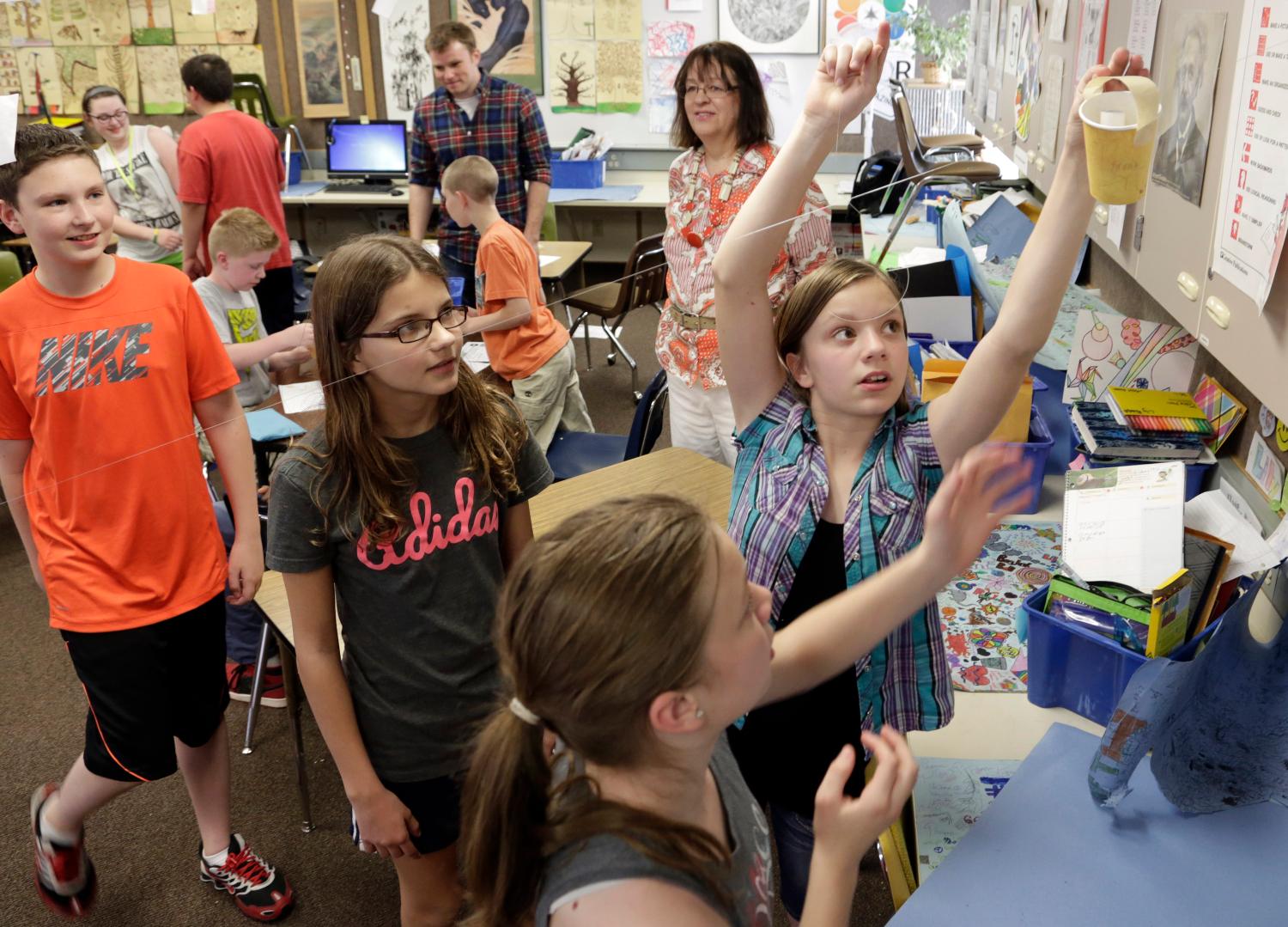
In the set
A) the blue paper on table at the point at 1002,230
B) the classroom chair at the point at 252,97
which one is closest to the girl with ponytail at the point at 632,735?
the blue paper on table at the point at 1002,230

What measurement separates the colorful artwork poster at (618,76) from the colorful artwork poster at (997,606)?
3.92 m

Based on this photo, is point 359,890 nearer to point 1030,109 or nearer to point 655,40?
point 1030,109

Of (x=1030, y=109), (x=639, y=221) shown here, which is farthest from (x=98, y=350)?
A: (x=639, y=221)

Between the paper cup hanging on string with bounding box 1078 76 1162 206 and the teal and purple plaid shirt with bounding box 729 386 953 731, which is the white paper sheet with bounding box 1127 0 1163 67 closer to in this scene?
the paper cup hanging on string with bounding box 1078 76 1162 206

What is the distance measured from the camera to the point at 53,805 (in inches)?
61.7

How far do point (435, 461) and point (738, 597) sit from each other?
1.68 ft

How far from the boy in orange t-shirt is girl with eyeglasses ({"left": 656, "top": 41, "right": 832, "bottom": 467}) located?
268 mm

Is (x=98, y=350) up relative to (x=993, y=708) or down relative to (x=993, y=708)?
up

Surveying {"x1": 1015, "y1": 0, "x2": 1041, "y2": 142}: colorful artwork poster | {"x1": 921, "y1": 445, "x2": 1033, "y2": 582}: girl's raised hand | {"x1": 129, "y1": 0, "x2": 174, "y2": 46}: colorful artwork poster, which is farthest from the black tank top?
{"x1": 129, "y1": 0, "x2": 174, "y2": 46}: colorful artwork poster

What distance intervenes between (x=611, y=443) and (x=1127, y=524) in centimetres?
142

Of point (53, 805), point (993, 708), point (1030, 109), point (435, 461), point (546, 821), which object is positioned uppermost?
point (1030, 109)

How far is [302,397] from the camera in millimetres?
1588

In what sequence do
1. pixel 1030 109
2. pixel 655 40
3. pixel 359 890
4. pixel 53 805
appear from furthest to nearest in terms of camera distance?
pixel 655 40, pixel 1030 109, pixel 359 890, pixel 53 805

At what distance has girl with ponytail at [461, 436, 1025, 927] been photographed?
26.8 inches
